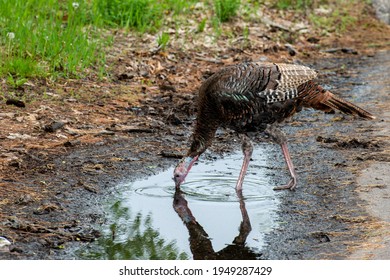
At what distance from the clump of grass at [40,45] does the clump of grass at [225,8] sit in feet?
8.71

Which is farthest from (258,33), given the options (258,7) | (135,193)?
(135,193)

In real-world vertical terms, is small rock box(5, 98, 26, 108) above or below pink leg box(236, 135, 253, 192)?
below

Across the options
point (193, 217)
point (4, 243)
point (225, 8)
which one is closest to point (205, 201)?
point (193, 217)

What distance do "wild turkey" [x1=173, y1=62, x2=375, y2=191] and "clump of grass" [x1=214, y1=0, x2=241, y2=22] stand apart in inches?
196

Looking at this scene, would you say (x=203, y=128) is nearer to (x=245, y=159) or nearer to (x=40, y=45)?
(x=245, y=159)

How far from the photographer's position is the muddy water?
5.46m

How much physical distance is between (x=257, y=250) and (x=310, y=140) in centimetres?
291

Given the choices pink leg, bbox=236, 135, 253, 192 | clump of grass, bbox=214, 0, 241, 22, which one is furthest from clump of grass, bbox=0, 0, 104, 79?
pink leg, bbox=236, 135, 253, 192

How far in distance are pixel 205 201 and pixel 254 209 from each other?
44 cm

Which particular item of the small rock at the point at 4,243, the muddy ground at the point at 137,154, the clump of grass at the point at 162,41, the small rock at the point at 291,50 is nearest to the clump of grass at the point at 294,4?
the small rock at the point at 291,50

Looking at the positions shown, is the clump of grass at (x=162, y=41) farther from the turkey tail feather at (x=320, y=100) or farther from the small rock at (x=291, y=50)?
the turkey tail feather at (x=320, y=100)

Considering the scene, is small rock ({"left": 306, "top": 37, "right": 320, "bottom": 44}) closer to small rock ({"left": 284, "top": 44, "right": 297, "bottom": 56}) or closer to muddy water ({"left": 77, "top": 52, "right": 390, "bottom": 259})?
small rock ({"left": 284, "top": 44, "right": 297, "bottom": 56})

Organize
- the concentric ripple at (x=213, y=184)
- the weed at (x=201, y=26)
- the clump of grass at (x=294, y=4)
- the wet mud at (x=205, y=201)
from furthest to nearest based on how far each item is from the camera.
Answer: the clump of grass at (x=294, y=4) → the weed at (x=201, y=26) → the concentric ripple at (x=213, y=184) → the wet mud at (x=205, y=201)

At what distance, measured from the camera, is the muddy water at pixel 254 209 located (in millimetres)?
5465
